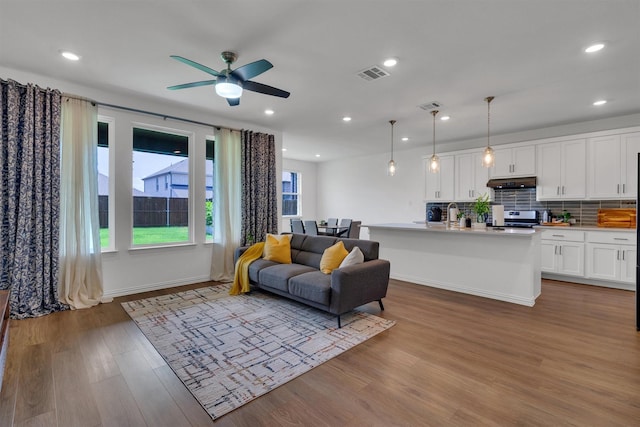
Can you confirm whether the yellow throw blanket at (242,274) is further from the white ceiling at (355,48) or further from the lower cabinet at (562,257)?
the lower cabinet at (562,257)

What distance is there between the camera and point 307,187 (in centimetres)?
990

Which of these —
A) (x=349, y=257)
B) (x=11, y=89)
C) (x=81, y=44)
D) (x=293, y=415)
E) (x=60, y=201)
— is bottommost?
(x=293, y=415)

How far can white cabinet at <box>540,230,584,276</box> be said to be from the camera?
5008mm

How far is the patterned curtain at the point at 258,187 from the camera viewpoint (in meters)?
5.48

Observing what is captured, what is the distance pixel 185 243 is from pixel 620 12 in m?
5.76

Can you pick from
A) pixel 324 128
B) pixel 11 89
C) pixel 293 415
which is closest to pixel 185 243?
pixel 11 89

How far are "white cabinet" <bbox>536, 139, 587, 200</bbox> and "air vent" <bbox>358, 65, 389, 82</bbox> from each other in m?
3.93

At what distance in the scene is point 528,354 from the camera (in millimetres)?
2635

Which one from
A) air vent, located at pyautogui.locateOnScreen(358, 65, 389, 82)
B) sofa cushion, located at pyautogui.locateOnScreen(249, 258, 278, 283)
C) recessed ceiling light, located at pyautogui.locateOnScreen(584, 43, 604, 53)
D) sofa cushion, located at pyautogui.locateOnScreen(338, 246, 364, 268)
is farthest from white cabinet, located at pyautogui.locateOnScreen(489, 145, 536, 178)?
sofa cushion, located at pyautogui.locateOnScreen(249, 258, 278, 283)

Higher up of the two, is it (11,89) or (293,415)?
Result: (11,89)

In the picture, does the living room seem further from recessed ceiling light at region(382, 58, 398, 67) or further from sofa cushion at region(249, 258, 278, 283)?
sofa cushion at region(249, 258, 278, 283)

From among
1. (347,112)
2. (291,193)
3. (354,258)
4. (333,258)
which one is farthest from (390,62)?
(291,193)

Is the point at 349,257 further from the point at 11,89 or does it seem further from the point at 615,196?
the point at 615,196

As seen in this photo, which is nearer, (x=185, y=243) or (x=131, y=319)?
(x=131, y=319)
